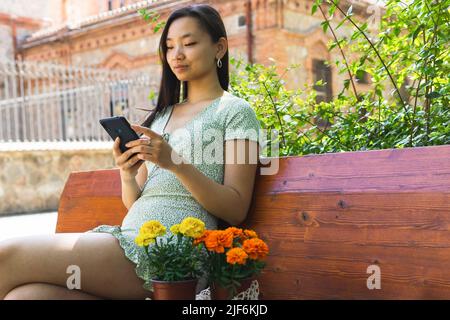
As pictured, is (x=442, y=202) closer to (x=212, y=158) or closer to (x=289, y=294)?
(x=289, y=294)

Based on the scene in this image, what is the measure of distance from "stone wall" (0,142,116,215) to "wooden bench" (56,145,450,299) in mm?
7487

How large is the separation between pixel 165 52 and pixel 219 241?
99 cm

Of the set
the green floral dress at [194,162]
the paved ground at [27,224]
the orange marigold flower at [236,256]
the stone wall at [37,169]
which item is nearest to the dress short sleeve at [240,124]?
the green floral dress at [194,162]

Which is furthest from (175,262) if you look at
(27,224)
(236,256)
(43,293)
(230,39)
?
(230,39)

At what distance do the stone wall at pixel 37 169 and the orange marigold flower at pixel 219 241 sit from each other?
785cm

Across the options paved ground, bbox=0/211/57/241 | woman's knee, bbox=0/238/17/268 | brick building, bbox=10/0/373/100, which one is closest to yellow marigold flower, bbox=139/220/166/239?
woman's knee, bbox=0/238/17/268

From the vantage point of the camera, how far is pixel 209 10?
2.16 metres

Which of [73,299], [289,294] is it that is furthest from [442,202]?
[73,299]

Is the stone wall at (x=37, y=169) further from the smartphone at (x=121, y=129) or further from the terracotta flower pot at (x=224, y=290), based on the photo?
the terracotta flower pot at (x=224, y=290)

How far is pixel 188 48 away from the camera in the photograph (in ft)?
7.02

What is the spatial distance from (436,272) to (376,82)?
1445 mm

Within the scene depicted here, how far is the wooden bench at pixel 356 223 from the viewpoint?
5.55 ft

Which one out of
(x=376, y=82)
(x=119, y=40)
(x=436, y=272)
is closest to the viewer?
(x=436, y=272)

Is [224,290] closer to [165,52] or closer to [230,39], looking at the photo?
[165,52]
